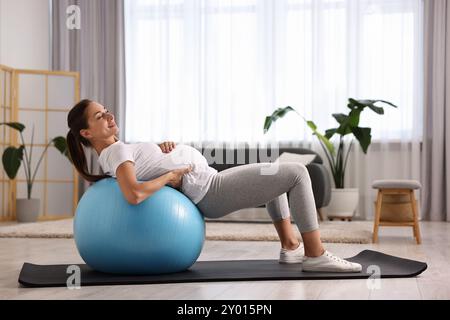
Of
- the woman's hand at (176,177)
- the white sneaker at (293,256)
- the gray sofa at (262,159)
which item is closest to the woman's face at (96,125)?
the woman's hand at (176,177)

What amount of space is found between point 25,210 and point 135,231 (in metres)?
4.01

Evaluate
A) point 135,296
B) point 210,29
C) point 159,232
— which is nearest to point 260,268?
point 159,232

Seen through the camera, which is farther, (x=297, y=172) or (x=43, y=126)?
(x=43, y=126)

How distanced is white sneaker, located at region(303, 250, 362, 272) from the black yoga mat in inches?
1.1

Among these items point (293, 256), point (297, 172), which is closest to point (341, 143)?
point (293, 256)

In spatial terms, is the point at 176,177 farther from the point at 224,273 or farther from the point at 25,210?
the point at 25,210

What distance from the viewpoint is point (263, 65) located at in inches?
282

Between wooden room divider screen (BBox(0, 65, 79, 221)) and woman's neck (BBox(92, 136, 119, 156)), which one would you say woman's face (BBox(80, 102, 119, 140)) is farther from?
wooden room divider screen (BBox(0, 65, 79, 221))

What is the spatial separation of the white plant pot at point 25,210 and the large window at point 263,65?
136cm

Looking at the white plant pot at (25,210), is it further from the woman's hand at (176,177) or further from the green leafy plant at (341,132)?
the woman's hand at (176,177)

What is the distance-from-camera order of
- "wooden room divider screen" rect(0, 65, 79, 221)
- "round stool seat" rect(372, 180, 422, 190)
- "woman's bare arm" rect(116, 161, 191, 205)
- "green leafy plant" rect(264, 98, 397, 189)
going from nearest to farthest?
"woman's bare arm" rect(116, 161, 191, 205)
"round stool seat" rect(372, 180, 422, 190)
"green leafy plant" rect(264, 98, 397, 189)
"wooden room divider screen" rect(0, 65, 79, 221)

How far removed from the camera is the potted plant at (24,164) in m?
6.25

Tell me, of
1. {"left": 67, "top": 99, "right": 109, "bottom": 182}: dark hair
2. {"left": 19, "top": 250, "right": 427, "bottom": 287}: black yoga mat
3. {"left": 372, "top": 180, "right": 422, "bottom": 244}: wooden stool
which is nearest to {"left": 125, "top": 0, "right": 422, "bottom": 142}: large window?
{"left": 372, "top": 180, "right": 422, "bottom": 244}: wooden stool

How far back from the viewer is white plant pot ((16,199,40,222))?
6.43m
